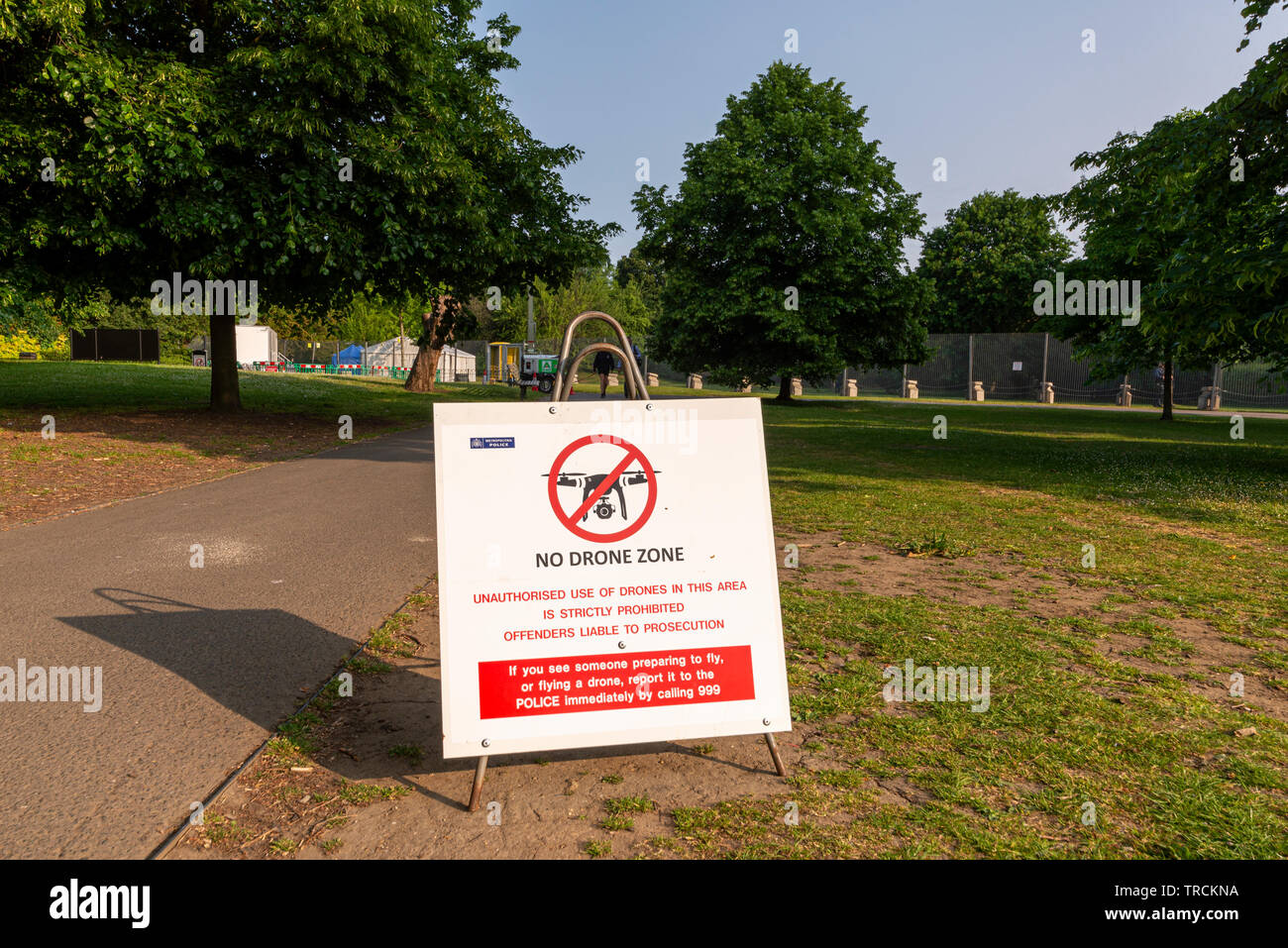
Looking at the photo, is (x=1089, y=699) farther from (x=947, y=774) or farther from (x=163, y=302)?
(x=163, y=302)

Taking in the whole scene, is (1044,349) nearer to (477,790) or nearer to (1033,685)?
(1033,685)

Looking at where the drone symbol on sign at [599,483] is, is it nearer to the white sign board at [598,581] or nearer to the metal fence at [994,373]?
the white sign board at [598,581]

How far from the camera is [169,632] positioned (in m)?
5.27

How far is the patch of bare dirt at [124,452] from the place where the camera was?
1003 centimetres

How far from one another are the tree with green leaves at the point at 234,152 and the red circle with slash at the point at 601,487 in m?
12.7

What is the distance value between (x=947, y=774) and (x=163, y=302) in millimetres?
16982

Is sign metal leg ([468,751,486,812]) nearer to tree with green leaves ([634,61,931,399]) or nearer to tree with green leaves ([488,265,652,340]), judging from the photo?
tree with green leaves ([634,61,931,399])

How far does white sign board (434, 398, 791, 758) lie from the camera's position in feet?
11.2

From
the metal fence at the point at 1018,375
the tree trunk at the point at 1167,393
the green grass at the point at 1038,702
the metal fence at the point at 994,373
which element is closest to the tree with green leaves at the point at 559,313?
Result: the metal fence at the point at 994,373

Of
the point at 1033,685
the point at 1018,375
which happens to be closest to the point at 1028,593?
the point at 1033,685

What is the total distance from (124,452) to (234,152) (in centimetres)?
573

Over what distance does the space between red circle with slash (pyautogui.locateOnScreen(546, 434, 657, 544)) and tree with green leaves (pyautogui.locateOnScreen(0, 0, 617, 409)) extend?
12704 mm

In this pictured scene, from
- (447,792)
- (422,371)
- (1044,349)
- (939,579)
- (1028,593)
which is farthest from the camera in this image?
(1044,349)

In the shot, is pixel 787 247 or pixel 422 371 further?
pixel 422 371
